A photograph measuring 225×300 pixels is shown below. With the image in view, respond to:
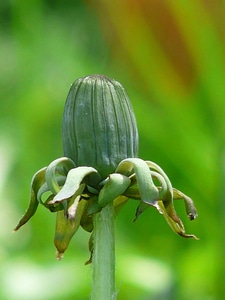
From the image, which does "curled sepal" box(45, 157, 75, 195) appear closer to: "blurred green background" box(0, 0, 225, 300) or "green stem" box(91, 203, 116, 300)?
"green stem" box(91, 203, 116, 300)

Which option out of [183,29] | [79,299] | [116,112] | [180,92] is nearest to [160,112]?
[180,92]

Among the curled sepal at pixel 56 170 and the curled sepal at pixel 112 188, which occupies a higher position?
the curled sepal at pixel 56 170

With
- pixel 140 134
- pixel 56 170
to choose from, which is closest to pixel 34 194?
pixel 56 170

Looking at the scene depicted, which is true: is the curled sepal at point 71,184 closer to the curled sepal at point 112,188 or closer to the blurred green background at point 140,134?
the curled sepal at point 112,188

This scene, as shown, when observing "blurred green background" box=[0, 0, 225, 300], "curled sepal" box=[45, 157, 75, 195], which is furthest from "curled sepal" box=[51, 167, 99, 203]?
"blurred green background" box=[0, 0, 225, 300]

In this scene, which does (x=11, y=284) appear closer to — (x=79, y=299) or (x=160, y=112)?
(x=79, y=299)

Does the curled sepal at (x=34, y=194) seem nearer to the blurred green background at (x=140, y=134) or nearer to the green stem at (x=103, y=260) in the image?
the green stem at (x=103, y=260)

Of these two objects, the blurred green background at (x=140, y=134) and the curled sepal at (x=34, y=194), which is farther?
the blurred green background at (x=140, y=134)

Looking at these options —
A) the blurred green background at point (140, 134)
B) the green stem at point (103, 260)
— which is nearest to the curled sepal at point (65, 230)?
the green stem at point (103, 260)

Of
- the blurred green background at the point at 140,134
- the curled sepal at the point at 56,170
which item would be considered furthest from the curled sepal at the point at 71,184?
the blurred green background at the point at 140,134
